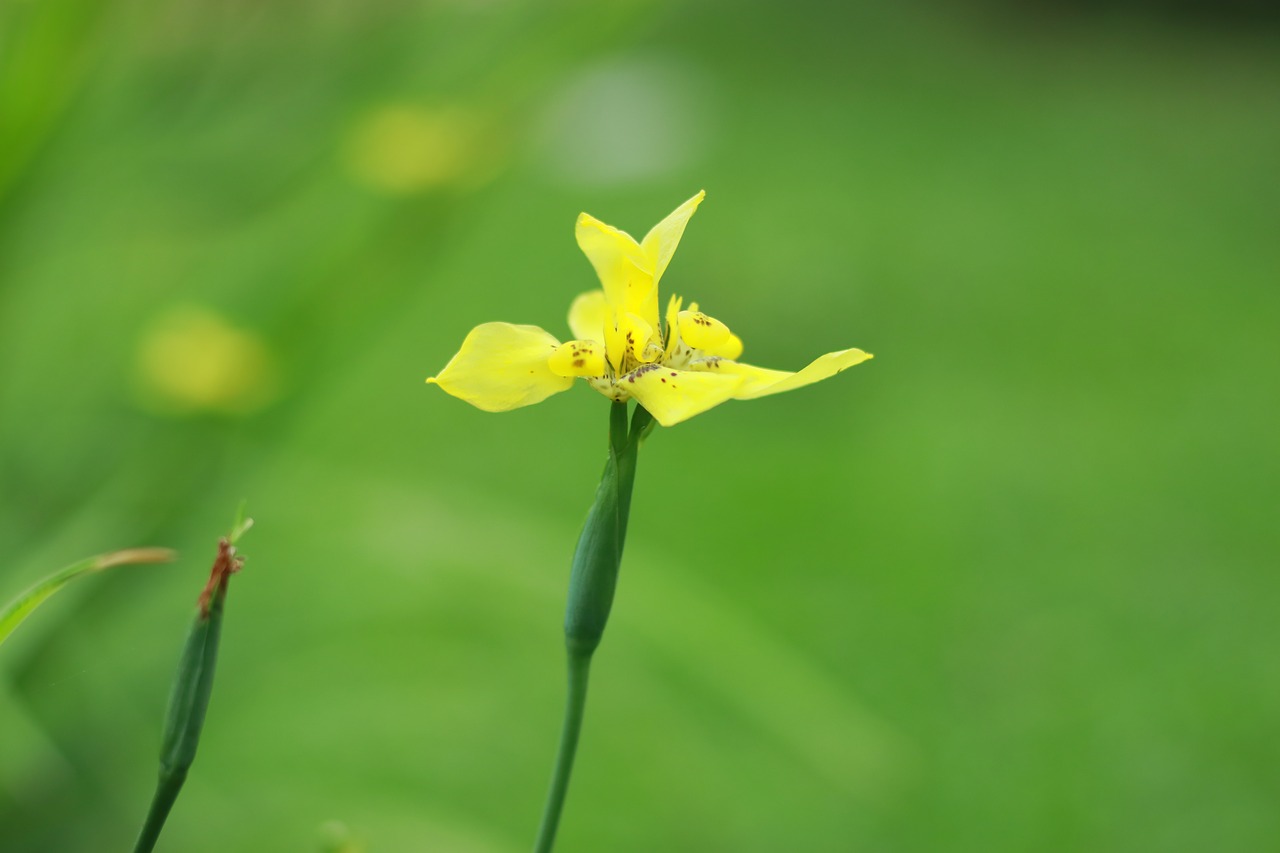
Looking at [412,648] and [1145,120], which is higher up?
[1145,120]

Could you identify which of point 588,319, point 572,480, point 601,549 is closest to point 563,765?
point 601,549

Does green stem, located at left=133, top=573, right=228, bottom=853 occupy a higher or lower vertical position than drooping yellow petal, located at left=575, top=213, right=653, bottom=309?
lower

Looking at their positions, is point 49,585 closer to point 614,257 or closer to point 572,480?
point 614,257

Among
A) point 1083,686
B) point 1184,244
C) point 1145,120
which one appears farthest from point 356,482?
point 1145,120

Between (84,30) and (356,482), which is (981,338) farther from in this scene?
(84,30)

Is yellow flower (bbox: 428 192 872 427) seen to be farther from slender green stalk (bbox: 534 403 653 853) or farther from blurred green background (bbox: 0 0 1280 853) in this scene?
blurred green background (bbox: 0 0 1280 853)

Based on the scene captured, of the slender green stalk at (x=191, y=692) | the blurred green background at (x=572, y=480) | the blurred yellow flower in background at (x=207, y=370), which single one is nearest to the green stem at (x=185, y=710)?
the slender green stalk at (x=191, y=692)

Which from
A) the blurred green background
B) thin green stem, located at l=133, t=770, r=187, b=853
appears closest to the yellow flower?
thin green stem, located at l=133, t=770, r=187, b=853
